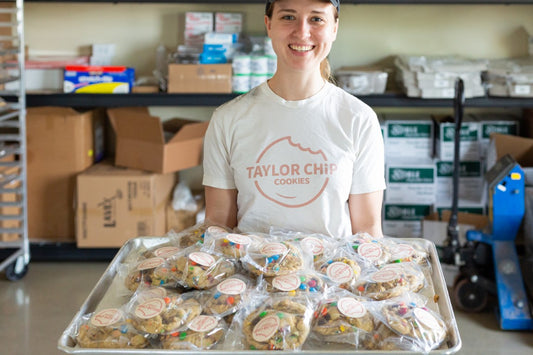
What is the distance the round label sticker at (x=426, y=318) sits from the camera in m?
1.09

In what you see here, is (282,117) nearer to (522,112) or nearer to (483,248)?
(483,248)

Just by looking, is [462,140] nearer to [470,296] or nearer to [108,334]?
[470,296]

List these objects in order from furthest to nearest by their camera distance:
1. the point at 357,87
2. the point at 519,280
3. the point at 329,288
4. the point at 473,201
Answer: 1. the point at 473,201
2. the point at 357,87
3. the point at 519,280
4. the point at 329,288

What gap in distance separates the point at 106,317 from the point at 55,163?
2872 mm

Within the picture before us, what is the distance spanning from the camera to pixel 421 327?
3.55 ft

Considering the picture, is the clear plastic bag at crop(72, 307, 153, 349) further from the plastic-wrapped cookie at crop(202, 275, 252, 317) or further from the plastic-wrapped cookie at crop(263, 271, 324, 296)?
the plastic-wrapped cookie at crop(263, 271, 324, 296)

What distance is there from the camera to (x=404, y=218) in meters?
4.00

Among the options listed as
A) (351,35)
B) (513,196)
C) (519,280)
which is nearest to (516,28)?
(351,35)

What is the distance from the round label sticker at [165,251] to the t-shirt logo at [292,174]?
1.19ft

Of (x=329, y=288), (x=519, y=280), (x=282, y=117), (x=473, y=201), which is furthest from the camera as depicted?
(x=473, y=201)

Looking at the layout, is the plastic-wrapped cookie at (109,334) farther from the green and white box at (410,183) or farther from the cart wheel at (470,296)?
the green and white box at (410,183)

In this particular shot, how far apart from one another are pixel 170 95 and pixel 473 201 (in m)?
1.83

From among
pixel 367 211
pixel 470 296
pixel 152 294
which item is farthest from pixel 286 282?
pixel 470 296

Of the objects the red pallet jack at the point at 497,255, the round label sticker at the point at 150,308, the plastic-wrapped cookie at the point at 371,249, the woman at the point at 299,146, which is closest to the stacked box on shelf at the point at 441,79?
the red pallet jack at the point at 497,255
